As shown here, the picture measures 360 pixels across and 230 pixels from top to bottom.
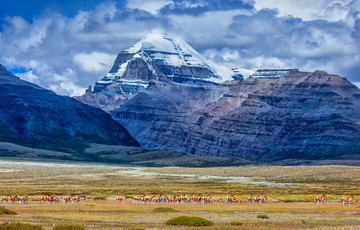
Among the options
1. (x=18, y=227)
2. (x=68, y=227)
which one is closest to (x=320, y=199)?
(x=68, y=227)

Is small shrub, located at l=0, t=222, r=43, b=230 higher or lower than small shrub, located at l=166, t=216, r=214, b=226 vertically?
lower

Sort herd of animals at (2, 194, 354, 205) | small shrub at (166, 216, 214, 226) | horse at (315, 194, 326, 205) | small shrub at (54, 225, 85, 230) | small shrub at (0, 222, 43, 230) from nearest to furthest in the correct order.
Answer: small shrub at (0, 222, 43, 230)
small shrub at (54, 225, 85, 230)
small shrub at (166, 216, 214, 226)
herd of animals at (2, 194, 354, 205)
horse at (315, 194, 326, 205)

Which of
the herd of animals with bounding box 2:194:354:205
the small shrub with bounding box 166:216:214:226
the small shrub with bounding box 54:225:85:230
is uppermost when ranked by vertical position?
the herd of animals with bounding box 2:194:354:205

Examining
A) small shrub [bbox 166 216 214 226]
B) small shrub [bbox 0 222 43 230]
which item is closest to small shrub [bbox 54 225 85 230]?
small shrub [bbox 0 222 43 230]

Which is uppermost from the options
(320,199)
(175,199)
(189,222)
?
(320,199)

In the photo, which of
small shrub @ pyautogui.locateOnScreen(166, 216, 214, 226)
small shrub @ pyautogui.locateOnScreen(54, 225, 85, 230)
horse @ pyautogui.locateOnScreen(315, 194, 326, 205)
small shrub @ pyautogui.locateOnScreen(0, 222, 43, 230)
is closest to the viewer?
small shrub @ pyautogui.locateOnScreen(0, 222, 43, 230)

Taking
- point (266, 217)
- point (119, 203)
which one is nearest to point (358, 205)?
point (266, 217)

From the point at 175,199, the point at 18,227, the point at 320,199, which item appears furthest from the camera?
the point at 320,199

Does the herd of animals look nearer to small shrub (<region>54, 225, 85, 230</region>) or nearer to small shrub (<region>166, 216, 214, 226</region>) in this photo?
small shrub (<region>166, 216, 214, 226</region>)

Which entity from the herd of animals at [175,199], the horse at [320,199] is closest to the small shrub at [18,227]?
the herd of animals at [175,199]

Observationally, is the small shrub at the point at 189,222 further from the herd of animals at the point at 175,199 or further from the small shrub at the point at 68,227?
the herd of animals at the point at 175,199

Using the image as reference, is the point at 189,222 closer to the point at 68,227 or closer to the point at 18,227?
the point at 68,227

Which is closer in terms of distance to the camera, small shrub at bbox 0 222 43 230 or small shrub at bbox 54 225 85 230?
small shrub at bbox 0 222 43 230

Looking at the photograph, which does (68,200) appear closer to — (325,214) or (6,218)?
(6,218)
